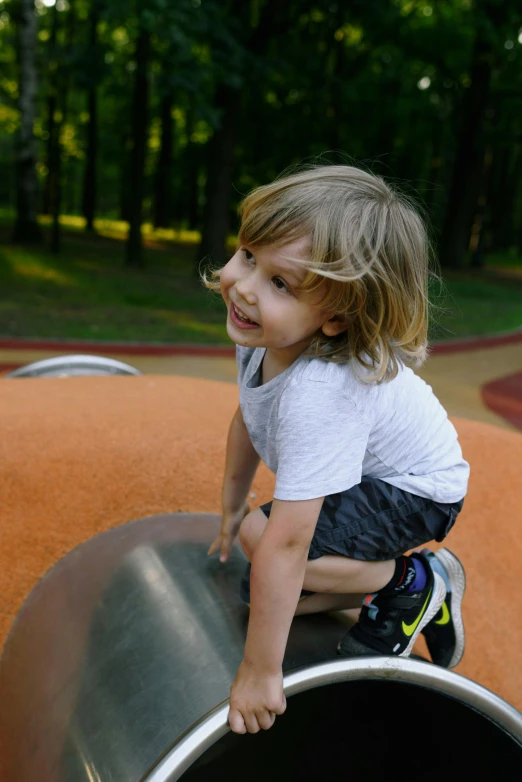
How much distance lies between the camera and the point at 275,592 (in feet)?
4.89

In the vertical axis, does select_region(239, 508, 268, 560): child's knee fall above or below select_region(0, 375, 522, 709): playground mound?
above

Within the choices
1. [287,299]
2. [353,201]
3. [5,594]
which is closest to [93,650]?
[5,594]

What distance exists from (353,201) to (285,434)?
479mm

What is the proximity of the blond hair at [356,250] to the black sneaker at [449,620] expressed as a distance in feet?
2.74

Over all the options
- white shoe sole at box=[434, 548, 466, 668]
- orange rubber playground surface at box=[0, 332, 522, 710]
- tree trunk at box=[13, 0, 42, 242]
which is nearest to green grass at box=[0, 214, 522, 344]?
tree trunk at box=[13, 0, 42, 242]

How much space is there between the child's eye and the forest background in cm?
54

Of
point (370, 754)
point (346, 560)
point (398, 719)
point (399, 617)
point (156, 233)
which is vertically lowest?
point (156, 233)

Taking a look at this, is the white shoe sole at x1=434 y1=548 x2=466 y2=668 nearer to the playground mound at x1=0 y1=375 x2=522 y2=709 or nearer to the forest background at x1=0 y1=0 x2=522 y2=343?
the playground mound at x1=0 y1=375 x2=522 y2=709

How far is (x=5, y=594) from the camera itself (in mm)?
2441

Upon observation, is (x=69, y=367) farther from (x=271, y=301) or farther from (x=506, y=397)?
Result: (x=506, y=397)

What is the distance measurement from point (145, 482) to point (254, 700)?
143 centimetres

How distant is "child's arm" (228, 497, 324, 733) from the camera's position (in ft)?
4.87

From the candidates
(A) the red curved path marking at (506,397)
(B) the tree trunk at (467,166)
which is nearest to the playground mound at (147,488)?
(A) the red curved path marking at (506,397)

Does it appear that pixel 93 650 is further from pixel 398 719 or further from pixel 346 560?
pixel 398 719
